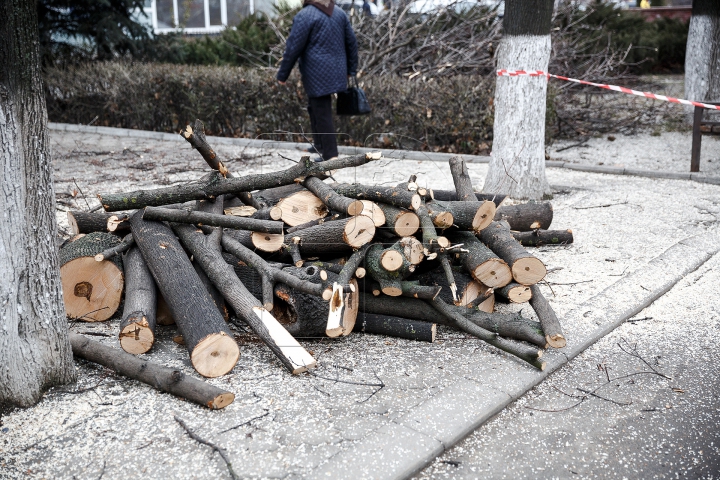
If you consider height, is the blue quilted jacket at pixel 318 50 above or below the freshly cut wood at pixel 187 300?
above

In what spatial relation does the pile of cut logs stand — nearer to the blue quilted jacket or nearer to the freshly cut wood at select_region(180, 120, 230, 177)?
the freshly cut wood at select_region(180, 120, 230, 177)

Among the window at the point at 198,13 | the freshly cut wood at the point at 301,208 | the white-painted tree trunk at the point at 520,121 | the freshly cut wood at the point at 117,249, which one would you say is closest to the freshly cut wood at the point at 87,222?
the freshly cut wood at the point at 117,249

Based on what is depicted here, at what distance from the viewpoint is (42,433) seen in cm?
296

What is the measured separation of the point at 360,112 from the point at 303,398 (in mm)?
5362

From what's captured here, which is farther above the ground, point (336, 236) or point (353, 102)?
point (353, 102)

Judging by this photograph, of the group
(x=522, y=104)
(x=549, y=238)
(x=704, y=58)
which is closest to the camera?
(x=549, y=238)

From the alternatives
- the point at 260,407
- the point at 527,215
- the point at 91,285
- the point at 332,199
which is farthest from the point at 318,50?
the point at 260,407

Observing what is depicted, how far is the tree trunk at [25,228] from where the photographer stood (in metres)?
2.95

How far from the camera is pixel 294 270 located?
387 centimetres

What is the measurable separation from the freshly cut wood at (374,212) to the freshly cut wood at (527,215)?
5.26 ft

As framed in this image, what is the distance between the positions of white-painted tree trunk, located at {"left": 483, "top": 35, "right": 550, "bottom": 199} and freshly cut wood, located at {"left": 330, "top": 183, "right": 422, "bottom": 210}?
9.27 feet

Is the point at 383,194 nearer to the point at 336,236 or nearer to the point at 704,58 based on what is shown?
the point at 336,236

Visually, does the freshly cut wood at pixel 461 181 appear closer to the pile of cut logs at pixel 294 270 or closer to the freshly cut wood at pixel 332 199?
the pile of cut logs at pixel 294 270

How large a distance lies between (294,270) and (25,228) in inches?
53.5
